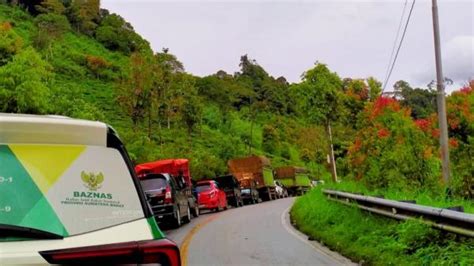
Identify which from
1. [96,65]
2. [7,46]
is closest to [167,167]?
[7,46]

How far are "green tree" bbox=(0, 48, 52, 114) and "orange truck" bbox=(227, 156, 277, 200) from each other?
66.8 feet

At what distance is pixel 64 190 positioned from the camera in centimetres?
304

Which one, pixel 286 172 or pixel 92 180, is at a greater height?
pixel 92 180

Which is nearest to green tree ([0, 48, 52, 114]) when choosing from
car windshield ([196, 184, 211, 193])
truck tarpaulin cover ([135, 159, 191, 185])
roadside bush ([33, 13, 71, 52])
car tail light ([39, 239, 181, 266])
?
truck tarpaulin cover ([135, 159, 191, 185])

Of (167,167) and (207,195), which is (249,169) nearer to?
(207,195)

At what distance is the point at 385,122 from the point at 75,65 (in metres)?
63.9

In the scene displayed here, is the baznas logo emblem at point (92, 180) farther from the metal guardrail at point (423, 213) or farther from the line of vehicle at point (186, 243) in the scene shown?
the line of vehicle at point (186, 243)

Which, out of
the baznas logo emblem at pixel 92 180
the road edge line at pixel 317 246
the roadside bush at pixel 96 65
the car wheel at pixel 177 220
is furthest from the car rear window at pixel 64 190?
the roadside bush at pixel 96 65

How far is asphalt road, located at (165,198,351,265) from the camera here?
417 inches

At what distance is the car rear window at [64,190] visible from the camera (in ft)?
9.55

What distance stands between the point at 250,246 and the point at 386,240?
3665 millimetres

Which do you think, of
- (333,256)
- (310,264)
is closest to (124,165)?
(310,264)

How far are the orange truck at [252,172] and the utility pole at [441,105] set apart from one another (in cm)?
2691

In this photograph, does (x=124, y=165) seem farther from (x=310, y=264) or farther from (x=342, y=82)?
(x=342, y=82)
